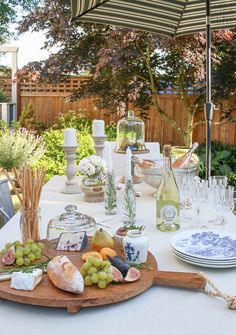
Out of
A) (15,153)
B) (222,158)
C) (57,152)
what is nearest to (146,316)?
(57,152)

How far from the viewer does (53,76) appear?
5.56m

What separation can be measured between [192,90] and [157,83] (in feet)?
1.57

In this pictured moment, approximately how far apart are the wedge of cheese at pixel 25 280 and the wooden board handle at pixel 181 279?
31cm

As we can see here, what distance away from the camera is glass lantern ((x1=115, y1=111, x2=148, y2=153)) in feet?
8.77

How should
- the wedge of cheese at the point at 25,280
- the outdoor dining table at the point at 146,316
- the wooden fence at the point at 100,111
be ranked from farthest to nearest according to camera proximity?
the wooden fence at the point at 100,111
the wedge of cheese at the point at 25,280
the outdoor dining table at the point at 146,316

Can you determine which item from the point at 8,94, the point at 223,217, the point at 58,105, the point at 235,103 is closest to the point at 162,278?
the point at 223,217

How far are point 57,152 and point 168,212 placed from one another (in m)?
3.75

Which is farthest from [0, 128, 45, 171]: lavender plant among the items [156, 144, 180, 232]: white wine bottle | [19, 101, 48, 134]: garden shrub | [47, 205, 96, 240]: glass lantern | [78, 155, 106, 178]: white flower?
[47, 205, 96, 240]: glass lantern

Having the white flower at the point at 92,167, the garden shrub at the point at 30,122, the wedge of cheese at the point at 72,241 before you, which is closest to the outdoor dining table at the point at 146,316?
the wedge of cheese at the point at 72,241

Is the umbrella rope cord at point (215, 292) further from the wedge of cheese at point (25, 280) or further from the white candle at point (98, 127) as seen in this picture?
the white candle at point (98, 127)

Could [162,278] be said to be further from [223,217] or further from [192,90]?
[192,90]

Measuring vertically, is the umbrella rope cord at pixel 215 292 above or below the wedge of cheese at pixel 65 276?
below

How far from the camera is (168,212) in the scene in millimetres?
1603

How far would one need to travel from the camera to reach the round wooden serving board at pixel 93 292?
0.99 metres
